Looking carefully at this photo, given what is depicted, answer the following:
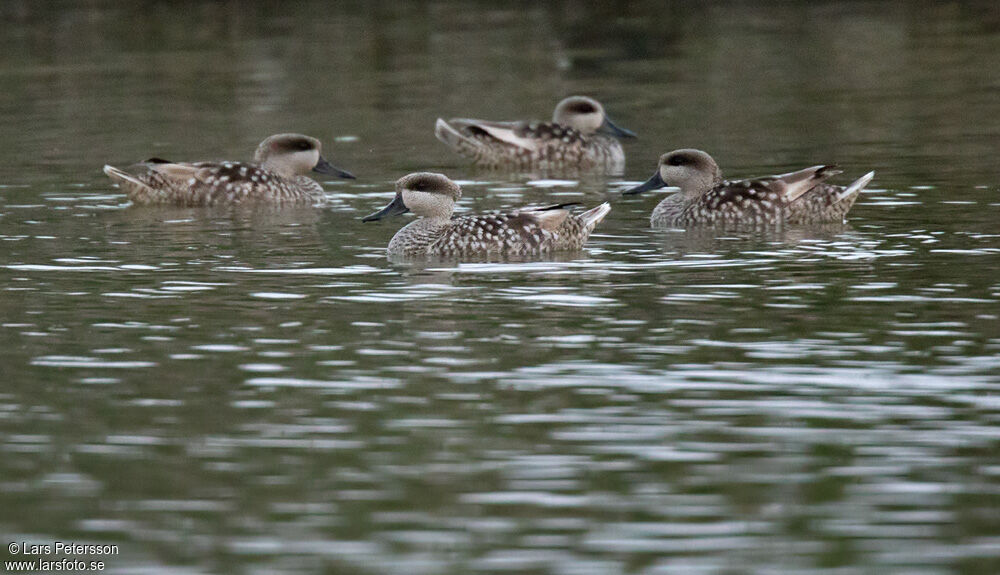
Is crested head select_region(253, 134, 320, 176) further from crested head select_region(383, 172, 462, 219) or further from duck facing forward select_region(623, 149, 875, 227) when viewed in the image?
duck facing forward select_region(623, 149, 875, 227)

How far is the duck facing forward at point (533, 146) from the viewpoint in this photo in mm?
18906

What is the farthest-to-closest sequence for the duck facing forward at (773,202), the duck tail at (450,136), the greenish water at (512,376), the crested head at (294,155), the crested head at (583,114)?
the crested head at (583,114) < the duck tail at (450,136) < the crested head at (294,155) < the duck facing forward at (773,202) < the greenish water at (512,376)

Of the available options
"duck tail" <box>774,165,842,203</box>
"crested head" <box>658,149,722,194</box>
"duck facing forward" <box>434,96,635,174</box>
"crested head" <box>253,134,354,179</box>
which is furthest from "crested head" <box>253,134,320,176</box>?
"duck tail" <box>774,165,842,203</box>

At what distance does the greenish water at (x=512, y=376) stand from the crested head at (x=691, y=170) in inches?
29.1

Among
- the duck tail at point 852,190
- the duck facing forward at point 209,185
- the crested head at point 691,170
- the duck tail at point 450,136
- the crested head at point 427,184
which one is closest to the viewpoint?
the crested head at point 427,184

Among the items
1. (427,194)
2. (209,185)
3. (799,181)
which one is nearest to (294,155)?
(209,185)

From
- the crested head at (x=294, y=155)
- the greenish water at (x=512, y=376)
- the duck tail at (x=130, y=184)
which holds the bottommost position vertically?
the greenish water at (x=512, y=376)

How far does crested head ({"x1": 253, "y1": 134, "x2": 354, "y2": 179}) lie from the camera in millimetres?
17281

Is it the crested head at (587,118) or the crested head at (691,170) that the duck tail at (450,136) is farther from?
the crested head at (691,170)

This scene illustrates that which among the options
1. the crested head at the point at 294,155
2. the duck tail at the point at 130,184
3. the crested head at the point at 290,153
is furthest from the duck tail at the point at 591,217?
the duck tail at the point at 130,184

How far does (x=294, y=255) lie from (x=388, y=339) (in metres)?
3.25

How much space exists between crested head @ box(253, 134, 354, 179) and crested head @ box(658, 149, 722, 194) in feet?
10.8

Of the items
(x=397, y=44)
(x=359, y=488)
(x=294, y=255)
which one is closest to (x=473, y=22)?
(x=397, y=44)

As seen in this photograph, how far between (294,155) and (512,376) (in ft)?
27.1
